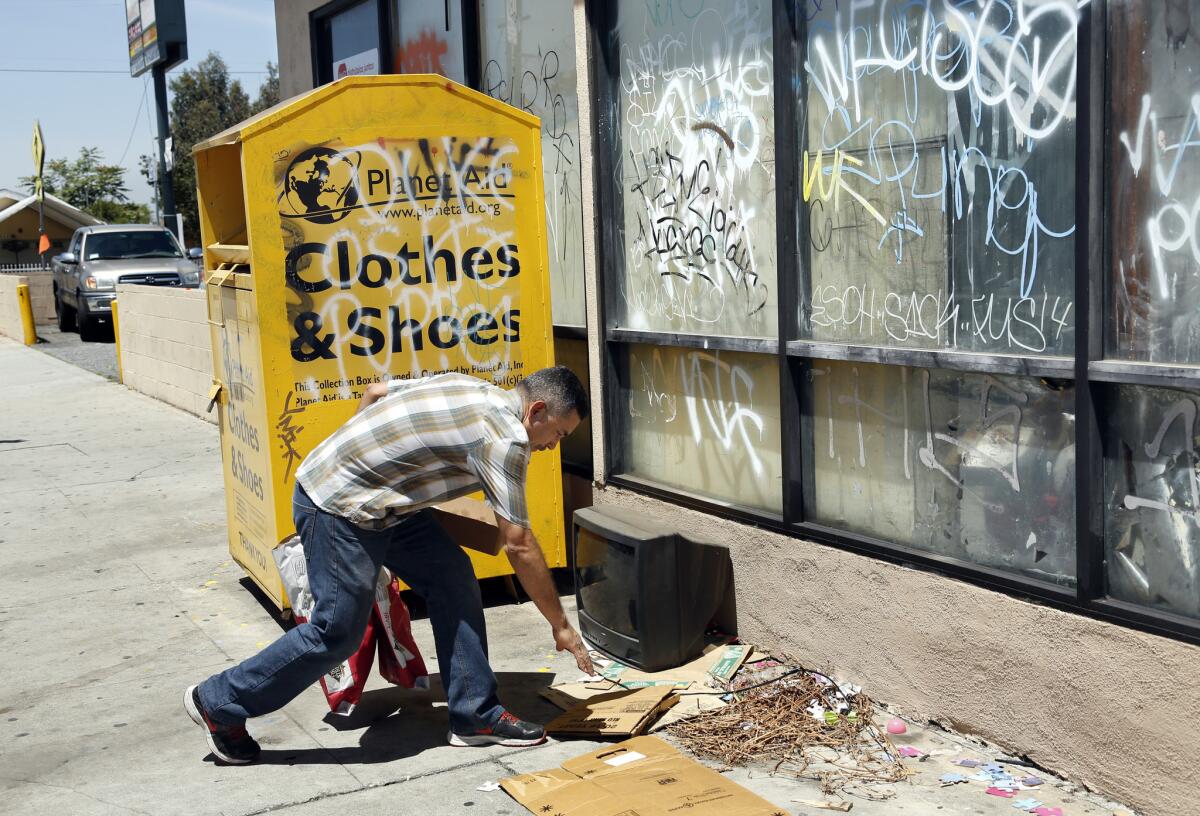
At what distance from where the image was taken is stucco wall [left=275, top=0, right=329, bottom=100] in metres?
10.1

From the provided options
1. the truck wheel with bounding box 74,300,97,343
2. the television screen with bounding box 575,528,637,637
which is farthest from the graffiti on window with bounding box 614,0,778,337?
the truck wheel with bounding box 74,300,97,343

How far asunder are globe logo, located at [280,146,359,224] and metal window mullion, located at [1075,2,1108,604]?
3183 mm

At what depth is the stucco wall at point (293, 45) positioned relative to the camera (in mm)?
10062

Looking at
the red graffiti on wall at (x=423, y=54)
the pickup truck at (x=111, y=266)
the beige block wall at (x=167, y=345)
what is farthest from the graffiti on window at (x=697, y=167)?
the pickup truck at (x=111, y=266)

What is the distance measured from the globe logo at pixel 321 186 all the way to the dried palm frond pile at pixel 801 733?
2756mm

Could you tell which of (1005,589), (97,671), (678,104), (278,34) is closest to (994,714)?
(1005,589)

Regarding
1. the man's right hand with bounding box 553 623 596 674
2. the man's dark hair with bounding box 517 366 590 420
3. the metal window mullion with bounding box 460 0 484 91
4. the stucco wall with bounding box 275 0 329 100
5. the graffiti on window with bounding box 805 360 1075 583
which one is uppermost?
the stucco wall with bounding box 275 0 329 100

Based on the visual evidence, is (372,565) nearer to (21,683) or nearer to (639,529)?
(639,529)

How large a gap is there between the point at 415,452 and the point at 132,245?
20935mm

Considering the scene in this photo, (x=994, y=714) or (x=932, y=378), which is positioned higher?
(x=932, y=378)

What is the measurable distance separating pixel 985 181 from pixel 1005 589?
1.39 m

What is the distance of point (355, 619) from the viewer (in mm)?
4160

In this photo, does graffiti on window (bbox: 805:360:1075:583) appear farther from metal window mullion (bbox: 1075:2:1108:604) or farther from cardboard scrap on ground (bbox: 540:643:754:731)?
cardboard scrap on ground (bbox: 540:643:754:731)

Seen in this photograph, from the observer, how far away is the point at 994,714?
4.21 m
